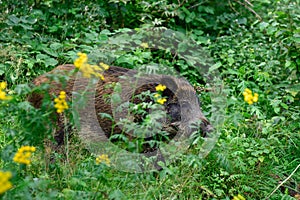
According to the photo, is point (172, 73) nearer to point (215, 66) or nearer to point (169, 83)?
point (215, 66)

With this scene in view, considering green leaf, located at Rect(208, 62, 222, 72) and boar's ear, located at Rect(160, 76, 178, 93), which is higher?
boar's ear, located at Rect(160, 76, 178, 93)

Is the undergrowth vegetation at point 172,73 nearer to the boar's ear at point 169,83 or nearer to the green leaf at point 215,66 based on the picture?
the green leaf at point 215,66

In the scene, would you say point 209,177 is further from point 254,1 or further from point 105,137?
point 254,1

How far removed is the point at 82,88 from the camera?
4023mm

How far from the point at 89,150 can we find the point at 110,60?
134 cm

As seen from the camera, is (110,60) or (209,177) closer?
(209,177)

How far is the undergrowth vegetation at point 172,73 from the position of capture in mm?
3230

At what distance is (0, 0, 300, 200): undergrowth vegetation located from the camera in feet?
10.6

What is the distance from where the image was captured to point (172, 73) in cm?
513

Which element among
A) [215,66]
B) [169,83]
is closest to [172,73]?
[215,66]

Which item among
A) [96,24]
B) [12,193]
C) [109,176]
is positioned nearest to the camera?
[12,193]

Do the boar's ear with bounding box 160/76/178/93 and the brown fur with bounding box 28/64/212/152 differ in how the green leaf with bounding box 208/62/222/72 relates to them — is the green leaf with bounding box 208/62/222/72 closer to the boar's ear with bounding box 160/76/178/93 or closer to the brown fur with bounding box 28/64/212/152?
the brown fur with bounding box 28/64/212/152

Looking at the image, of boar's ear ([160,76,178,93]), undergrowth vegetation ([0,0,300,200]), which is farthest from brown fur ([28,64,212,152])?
undergrowth vegetation ([0,0,300,200])

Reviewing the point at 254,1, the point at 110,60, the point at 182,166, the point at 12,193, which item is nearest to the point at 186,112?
the point at 182,166
